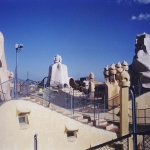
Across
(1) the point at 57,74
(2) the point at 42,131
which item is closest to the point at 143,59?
(1) the point at 57,74

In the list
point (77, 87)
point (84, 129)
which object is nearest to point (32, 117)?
point (84, 129)

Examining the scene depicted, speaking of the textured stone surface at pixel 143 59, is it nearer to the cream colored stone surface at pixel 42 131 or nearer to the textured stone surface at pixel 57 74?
the textured stone surface at pixel 57 74

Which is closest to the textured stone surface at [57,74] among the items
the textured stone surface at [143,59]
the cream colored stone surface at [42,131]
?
the textured stone surface at [143,59]

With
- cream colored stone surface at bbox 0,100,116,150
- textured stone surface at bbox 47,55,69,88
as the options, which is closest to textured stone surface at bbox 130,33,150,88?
textured stone surface at bbox 47,55,69,88

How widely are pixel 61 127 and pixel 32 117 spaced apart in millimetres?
1325

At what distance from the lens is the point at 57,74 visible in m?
17.3

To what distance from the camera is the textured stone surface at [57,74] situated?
56.1 ft

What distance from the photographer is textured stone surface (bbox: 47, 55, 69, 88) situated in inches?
673

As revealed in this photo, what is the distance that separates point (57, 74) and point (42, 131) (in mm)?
10000

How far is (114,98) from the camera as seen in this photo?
38.9 feet

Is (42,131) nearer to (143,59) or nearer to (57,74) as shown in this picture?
(143,59)

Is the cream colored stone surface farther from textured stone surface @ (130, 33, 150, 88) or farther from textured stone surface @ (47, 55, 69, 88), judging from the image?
textured stone surface @ (47, 55, 69, 88)

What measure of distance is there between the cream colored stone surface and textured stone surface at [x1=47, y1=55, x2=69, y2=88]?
856 cm

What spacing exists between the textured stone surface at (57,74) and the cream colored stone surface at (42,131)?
8563mm
